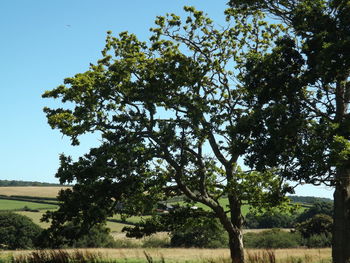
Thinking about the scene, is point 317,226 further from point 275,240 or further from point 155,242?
point 155,242

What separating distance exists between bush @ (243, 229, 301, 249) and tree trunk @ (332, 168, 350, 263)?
1677 inches

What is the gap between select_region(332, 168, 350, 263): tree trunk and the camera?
1859cm

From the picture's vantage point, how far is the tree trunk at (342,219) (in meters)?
18.6

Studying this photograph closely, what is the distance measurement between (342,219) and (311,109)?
5.07 m

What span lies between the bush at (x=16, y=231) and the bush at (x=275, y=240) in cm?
2980

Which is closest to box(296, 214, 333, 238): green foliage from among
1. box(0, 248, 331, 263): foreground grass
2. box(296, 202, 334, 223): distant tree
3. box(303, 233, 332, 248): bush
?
box(303, 233, 332, 248): bush

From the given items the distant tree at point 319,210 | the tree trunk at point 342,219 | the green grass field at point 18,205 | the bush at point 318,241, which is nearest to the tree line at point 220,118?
the tree trunk at point 342,219

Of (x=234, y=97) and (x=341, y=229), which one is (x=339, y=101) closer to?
(x=341, y=229)

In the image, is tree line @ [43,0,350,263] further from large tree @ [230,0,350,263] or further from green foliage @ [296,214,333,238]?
green foliage @ [296,214,333,238]

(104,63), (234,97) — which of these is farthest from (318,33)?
(104,63)

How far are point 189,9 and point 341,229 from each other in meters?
15.8

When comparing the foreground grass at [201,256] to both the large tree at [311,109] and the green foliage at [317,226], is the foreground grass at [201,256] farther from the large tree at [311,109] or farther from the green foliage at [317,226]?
the green foliage at [317,226]

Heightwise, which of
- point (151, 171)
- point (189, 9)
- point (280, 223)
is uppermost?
point (189, 9)

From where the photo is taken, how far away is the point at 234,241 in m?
26.3
